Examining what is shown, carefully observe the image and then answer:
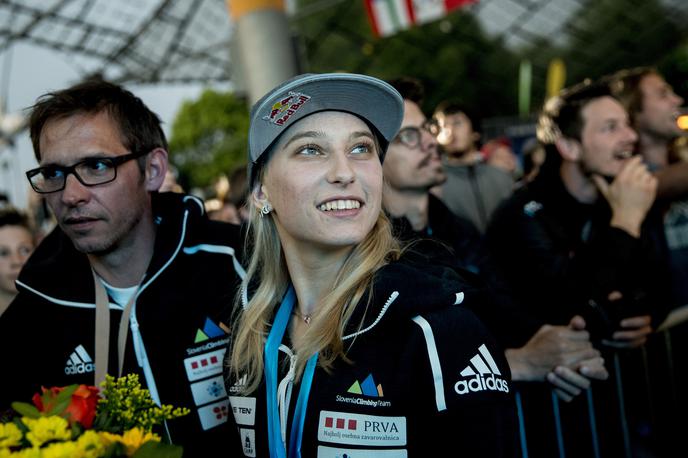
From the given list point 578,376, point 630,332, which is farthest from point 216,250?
point 630,332

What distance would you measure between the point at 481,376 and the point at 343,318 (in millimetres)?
448

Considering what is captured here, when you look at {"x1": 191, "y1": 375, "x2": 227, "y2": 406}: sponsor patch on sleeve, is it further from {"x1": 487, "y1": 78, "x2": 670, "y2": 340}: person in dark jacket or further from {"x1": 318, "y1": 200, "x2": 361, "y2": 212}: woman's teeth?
{"x1": 487, "y1": 78, "x2": 670, "y2": 340}: person in dark jacket

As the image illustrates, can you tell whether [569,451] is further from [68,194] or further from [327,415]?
[68,194]

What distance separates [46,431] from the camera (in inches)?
51.5

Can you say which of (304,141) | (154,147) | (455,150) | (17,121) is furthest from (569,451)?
(17,121)

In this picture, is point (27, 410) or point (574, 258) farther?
point (574, 258)

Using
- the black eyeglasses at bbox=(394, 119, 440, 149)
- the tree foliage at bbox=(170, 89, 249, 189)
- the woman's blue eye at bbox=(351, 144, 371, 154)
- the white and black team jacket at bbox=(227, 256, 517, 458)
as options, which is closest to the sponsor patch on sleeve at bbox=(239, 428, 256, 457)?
the white and black team jacket at bbox=(227, 256, 517, 458)

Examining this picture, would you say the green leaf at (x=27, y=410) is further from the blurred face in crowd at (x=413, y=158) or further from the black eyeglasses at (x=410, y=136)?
the black eyeglasses at (x=410, y=136)

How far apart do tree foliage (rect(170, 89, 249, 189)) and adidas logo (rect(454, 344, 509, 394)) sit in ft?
116

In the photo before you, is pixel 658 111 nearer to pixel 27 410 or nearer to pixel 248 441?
pixel 248 441

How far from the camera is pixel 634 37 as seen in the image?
48.3 metres

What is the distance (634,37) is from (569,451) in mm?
52769

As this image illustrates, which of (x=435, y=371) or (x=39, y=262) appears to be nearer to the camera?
(x=435, y=371)

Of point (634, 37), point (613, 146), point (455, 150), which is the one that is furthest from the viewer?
point (634, 37)
